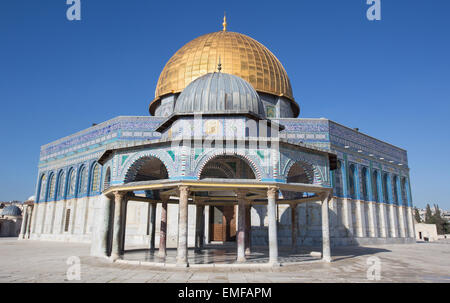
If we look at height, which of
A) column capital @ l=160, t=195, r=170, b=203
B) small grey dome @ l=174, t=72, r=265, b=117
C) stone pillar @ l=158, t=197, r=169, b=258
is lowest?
stone pillar @ l=158, t=197, r=169, b=258

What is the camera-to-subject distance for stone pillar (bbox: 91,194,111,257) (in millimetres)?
13109

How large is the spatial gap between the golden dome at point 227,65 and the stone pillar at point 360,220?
9.62 m

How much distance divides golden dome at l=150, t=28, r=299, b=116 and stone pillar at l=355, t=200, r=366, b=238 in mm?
9620

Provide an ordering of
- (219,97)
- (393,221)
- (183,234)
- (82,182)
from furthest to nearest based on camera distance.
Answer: (82,182)
(393,221)
(219,97)
(183,234)

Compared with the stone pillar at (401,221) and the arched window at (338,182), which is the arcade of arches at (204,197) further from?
the stone pillar at (401,221)

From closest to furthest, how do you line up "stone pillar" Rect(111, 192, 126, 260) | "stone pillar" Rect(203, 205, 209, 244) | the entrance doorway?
"stone pillar" Rect(111, 192, 126, 260), "stone pillar" Rect(203, 205, 209, 244), the entrance doorway

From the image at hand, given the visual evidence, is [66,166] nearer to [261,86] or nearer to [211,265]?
[261,86]

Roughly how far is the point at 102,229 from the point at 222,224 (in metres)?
11.6

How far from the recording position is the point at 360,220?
25.0 metres

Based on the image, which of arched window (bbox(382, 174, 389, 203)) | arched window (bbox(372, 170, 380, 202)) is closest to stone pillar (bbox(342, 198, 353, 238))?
arched window (bbox(372, 170, 380, 202))

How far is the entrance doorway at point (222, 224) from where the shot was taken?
76.1 ft

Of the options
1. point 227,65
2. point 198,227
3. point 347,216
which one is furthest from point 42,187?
point 347,216

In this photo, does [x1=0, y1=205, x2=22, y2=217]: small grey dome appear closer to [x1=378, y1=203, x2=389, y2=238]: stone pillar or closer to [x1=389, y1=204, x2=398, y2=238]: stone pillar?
[x1=378, y1=203, x2=389, y2=238]: stone pillar

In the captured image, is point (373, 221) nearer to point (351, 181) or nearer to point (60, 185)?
point (351, 181)
